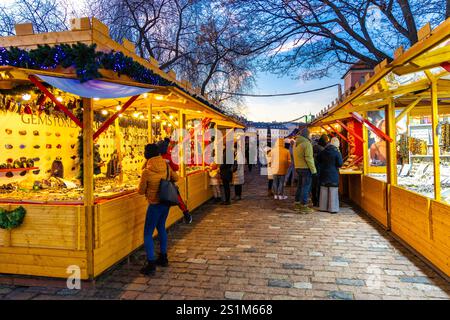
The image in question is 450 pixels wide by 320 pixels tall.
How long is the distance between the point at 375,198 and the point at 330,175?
118cm

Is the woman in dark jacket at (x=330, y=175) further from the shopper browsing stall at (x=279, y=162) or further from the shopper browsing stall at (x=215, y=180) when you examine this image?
the shopper browsing stall at (x=215, y=180)

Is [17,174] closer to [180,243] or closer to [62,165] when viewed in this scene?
[62,165]

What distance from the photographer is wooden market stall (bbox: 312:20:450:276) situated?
3816mm

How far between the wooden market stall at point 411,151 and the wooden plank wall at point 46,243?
4.47 metres

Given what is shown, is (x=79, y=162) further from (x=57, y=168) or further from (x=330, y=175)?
(x=330, y=175)

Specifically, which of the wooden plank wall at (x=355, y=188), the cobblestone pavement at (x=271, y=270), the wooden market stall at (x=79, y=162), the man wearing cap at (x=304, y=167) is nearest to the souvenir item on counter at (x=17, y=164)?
the wooden market stall at (x=79, y=162)

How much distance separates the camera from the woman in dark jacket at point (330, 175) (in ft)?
25.2

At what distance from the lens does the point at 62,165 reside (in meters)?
7.00

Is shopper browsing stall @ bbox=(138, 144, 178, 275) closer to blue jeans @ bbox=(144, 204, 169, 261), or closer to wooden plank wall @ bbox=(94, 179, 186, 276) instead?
blue jeans @ bbox=(144, 204, 169, 261)

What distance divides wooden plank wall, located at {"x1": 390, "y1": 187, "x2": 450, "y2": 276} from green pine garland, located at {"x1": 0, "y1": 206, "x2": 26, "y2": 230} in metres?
5.28

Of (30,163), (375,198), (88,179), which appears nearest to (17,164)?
(30,163)

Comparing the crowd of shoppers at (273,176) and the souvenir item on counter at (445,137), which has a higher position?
the souvenir item on counter at (445,137)

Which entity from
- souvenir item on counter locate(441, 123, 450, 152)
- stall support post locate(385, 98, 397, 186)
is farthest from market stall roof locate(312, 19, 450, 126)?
souvenir item on counter locate(441, 123, 450, 152)

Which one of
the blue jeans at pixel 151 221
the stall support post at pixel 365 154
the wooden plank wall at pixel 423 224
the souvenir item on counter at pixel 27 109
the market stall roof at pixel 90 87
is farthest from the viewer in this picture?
the stall support post at pixel 365 154
